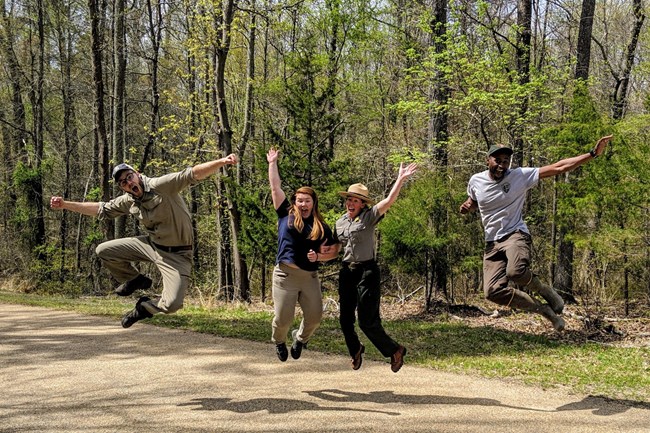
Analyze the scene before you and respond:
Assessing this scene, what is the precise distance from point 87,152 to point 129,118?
3705 mm

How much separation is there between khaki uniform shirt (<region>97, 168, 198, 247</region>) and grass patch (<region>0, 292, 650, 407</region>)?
337cm

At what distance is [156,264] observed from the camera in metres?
6.80

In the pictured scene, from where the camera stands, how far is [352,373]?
24.4 ft

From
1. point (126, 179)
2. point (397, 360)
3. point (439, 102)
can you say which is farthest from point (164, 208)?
point (439, 102)

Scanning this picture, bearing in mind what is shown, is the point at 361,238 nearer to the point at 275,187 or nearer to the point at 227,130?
the point at 275,187

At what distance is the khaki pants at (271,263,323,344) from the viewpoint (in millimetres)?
6328

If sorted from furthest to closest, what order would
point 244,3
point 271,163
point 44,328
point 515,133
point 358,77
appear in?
point 358,77, point 244,3, point 515,133, point 44,328, point 271,163

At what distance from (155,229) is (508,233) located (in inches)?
159

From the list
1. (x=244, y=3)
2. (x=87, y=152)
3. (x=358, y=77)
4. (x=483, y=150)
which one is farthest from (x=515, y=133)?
(x=87, y=152)

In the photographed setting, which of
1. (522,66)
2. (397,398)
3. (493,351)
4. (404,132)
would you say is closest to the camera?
(397,398)

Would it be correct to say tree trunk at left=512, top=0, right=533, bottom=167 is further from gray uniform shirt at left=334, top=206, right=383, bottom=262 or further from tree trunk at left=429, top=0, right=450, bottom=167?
gray uniform shirt at left=334, top=206, right=383, bottom=262

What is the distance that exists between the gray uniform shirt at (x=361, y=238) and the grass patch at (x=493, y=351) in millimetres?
2431

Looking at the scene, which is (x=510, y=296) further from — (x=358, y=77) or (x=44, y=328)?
(x=358, y=77)

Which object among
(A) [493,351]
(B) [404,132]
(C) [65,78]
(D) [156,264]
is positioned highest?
(C) [65,78]
